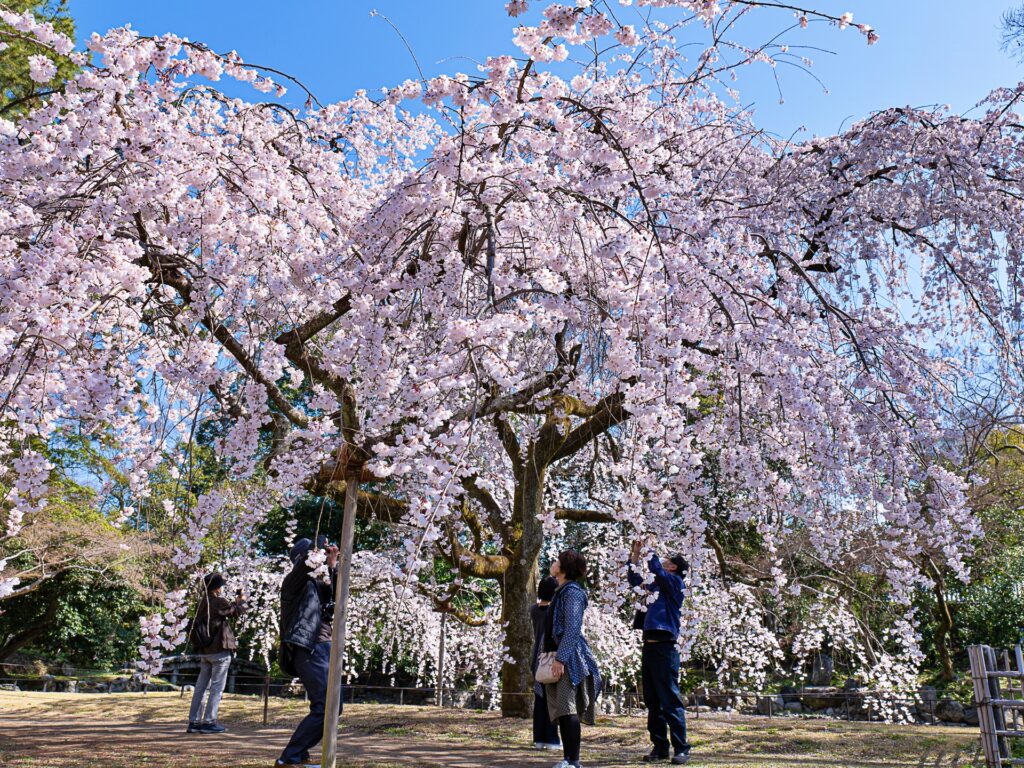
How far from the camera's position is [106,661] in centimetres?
1533

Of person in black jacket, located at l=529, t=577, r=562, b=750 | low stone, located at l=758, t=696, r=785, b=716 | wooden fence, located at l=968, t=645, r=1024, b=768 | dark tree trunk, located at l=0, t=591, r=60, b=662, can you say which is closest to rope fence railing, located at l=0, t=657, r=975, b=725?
low stone, located at l=758, t=696, r=785, b=716

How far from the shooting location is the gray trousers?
6.13 meters

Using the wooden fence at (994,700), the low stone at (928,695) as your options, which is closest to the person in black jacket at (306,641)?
the wooden fence at (994,700)

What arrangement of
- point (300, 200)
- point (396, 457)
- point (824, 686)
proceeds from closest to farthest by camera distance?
point (396, 457) → point (300, 200) → point (824, 686)

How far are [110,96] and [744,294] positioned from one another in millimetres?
3731

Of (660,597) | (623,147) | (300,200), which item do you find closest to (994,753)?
(660,597)

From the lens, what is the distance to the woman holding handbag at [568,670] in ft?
13.3

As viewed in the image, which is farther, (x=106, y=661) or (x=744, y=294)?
(x=106, y=661)

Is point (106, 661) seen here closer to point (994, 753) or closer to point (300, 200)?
point (300, 200)

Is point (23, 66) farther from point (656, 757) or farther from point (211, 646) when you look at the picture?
point (656, 757)

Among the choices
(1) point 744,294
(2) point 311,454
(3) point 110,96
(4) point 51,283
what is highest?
(3) point 110,96

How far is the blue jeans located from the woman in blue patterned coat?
115cm

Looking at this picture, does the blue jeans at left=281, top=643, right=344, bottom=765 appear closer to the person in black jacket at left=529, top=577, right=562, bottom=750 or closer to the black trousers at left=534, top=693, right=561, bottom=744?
the person in black jacket at left=529, top=577, right=562, bottom=750

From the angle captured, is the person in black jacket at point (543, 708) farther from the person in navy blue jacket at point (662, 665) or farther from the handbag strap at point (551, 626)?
the handbag strap at point (551, 626)
